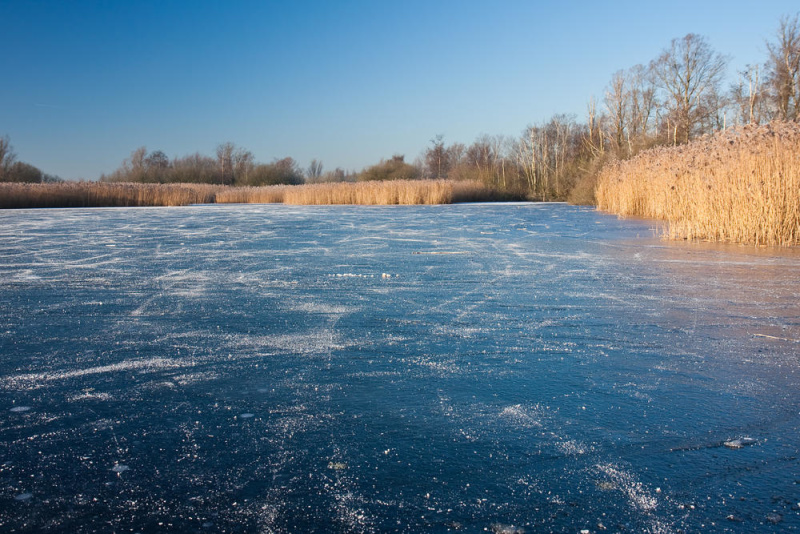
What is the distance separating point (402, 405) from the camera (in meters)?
2.42

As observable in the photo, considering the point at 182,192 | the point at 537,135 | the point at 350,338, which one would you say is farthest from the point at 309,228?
the point at 537,135

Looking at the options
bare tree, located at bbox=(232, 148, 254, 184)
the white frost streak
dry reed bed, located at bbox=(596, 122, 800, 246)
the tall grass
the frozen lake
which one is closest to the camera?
the frozen lake

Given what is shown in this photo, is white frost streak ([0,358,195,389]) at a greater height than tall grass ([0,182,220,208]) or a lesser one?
lesser

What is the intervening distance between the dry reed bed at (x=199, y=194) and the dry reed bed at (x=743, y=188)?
16.9 m

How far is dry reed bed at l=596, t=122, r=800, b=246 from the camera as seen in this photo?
806 cm

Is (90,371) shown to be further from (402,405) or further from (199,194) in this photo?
(199,194)

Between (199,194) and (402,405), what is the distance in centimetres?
3157

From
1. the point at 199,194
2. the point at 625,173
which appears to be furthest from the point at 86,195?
the point at 625,173

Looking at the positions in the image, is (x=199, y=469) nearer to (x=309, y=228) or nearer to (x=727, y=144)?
(x=727, y=144)

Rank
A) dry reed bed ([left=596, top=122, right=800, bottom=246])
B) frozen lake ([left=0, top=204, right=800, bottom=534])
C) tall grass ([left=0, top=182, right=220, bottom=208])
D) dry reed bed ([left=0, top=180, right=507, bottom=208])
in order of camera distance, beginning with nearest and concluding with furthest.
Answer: frozen lake ([left=0, top=204, right=800, bottom=534]), dry reed bed ([left=596, top=122, right=800, bottom=246]), tall grass ([left=0, top=182, right=220, bottom=208]), dry reed bed ([left=0, top=180, right=507, bottom=208])

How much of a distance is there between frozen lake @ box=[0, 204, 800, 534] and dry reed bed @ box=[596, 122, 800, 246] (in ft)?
10.8

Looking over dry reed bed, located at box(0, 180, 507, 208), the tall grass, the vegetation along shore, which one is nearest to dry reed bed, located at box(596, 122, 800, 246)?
the vegetation along shore

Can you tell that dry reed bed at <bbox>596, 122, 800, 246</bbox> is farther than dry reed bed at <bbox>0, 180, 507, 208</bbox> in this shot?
No

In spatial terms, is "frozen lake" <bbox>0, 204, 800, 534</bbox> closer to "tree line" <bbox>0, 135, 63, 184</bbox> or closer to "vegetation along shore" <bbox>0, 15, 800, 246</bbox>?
"vegetation along shore" <bbox>0, 15, 800, 246</bbox>
